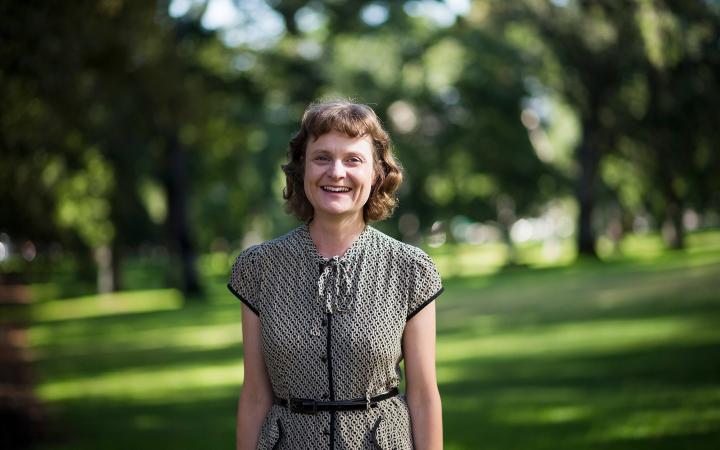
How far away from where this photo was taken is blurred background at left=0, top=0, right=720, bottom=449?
10.9m

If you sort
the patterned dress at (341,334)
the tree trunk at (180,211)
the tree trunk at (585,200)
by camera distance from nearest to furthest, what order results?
the patterned dress at (341,334) → the tree trunk at (180,211) → the tree trunk at (585,200)

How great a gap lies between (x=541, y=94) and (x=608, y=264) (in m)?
8.32

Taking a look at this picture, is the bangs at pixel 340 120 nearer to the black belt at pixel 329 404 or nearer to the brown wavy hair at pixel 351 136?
the brown wavy hair at pixel 351 136

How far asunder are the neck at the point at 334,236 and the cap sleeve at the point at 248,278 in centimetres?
19

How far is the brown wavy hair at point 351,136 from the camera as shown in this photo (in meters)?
3.38

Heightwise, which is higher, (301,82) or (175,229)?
(301,82)

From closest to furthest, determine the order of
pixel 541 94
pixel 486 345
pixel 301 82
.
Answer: pixel 486 345
pixel 301 82
pixel 541 94

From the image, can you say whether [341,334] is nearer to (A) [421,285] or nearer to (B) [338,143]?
(A) [421,285]

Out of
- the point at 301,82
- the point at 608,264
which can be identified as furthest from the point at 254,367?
the point at 608,264

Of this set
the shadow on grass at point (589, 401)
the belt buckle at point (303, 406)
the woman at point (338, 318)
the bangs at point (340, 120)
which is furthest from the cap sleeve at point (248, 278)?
the shadow on grass at point (589, 401)

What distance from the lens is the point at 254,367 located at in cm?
347

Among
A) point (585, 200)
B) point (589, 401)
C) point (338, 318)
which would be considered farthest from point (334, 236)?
point (585, 200)

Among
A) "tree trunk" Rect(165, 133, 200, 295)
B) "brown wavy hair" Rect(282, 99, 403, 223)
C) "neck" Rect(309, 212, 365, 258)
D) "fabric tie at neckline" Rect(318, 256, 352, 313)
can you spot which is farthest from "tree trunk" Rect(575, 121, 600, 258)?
"fabric tie at neckline" Rect(318, 256, 352, 313)

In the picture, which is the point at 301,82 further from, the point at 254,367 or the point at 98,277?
the point at 254,367
